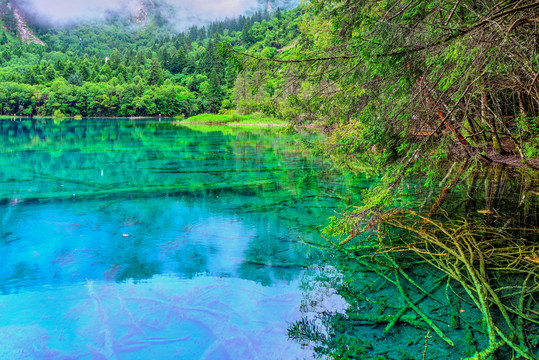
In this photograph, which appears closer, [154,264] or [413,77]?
[413,77]

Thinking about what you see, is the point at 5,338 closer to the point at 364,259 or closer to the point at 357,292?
the point at 357,292

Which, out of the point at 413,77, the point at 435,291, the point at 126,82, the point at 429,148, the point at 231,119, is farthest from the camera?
the point at 126,82

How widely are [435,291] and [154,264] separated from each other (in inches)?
151

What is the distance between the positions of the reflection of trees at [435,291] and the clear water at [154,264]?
57 centimetres

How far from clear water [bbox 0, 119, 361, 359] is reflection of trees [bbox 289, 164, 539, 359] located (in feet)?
1.86

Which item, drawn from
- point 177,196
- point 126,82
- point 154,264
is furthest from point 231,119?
point 154,264

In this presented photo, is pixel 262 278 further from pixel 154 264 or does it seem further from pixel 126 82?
pixel 126 82

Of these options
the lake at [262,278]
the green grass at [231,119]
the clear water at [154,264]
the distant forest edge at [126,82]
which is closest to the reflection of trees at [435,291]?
the lake at [262,278]

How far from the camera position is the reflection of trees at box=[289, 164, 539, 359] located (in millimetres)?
3561

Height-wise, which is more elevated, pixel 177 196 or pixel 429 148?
pixel 429 148

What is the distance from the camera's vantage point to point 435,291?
180 inches

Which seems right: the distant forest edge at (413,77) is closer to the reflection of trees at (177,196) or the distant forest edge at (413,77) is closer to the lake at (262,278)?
the lake at (262,278)

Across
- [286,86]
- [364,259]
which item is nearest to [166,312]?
[364,259]

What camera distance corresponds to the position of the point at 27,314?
4.24 meters
